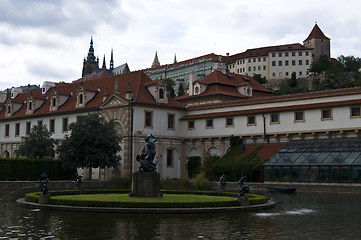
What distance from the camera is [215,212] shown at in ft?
73.9

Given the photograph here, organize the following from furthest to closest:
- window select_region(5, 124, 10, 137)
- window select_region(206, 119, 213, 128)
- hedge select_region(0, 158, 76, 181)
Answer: window select_region(5, 124, 10, 137)
window select_region(206, 119, 213, 128)
hedge select_region(0, 158, 76, 181)

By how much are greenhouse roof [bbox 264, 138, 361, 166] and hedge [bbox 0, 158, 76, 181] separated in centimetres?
2332

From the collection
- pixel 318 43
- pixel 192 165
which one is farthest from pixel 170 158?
pixel 318 43

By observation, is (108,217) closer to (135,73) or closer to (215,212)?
(215,212)

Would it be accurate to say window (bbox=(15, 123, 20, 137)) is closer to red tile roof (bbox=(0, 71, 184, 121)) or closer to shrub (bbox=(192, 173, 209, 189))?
red tile roof (bbox=(0, 71, 184, 121))

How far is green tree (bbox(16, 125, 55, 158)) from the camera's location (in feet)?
188

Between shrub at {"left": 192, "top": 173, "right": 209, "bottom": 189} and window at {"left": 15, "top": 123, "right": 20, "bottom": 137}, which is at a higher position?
window at {"left": 15, "top": 123, "right": 20, "bottom": 137}

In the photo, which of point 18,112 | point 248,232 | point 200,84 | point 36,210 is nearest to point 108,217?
A: point 36,210

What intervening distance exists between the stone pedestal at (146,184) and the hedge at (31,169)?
2591 cm

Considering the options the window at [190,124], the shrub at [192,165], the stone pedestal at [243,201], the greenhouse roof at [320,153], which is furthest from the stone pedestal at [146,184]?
the window at [190,124]

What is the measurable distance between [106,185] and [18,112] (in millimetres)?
34723

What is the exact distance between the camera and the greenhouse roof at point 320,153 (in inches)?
1631

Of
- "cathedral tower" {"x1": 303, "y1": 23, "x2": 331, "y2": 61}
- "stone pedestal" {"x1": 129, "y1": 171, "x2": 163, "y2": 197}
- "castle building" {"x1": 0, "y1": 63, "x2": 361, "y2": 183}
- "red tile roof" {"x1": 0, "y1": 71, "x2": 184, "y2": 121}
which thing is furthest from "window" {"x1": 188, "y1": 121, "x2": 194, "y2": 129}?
"cathedral tower" {"x1": 303, "y1": 23, "x2": 331, "y2": 61}

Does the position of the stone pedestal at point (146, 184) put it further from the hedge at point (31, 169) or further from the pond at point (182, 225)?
the hedge at point (31, 169)
